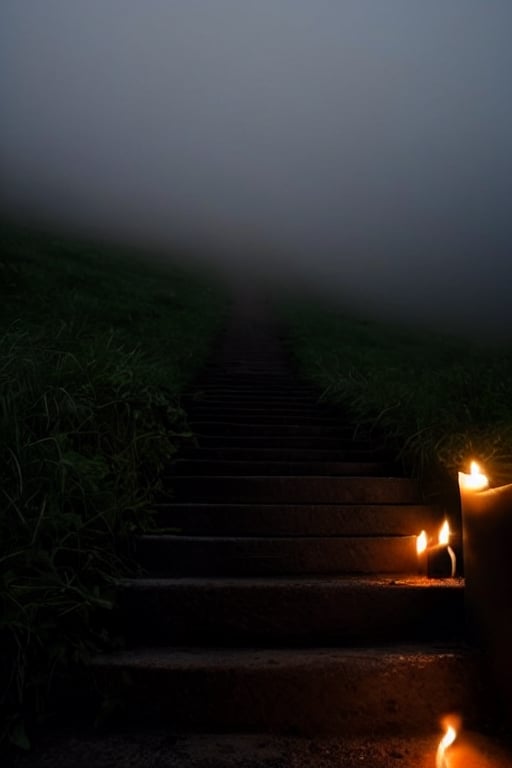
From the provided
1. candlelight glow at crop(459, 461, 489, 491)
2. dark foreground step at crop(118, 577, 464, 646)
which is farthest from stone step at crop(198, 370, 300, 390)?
candlelight glow at crop(459, 461, 489, 491)

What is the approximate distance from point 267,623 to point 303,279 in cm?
2836

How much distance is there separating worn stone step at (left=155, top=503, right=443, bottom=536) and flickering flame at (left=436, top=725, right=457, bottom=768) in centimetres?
Answer: 149

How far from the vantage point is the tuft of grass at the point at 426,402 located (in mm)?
4004

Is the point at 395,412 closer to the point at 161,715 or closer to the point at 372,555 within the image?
the point at 372,555

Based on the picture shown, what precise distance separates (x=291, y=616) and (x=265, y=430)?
279 cm

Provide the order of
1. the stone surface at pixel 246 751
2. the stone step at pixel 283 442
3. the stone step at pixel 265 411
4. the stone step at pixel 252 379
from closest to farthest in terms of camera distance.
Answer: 1. the stone surface at pixel 246 751
2. the stone step at pixel 283 442
3. the stone step at pixel 265 411
4. the stone step at pixel 252 379

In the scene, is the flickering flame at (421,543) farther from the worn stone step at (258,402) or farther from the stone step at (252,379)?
the stone step at (252,379)

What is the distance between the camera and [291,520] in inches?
146

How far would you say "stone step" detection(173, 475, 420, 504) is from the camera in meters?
4.07

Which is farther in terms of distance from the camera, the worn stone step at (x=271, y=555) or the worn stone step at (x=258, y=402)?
the worn stone step at (x=258, y=402)

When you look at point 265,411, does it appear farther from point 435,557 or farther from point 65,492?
point 65,492

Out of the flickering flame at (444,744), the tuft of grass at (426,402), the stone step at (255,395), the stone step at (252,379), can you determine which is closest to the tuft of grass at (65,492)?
the stone step at (255,395)

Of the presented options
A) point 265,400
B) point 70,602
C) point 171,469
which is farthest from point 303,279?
point 70,602

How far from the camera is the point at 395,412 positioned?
532 centimetres
